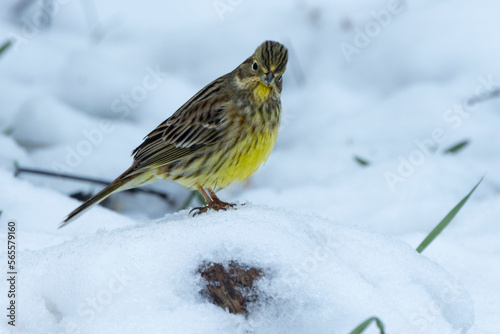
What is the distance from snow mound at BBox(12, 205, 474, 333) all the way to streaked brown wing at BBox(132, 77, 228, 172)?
102cm

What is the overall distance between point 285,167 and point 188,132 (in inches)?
74.4

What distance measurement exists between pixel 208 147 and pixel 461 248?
1613 millimetres

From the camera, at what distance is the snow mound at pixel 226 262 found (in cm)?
274

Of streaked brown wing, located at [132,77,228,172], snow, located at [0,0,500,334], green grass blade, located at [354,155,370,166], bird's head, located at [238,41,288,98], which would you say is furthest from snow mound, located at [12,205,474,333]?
green grass blade, located at [354,155,370,166]

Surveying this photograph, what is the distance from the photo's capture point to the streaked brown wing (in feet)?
14.0

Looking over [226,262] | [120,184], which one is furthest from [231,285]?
[120,184]

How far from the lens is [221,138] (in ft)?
13.7

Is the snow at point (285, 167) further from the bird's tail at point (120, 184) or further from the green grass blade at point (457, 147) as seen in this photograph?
the bird's tail at point (120, 184)

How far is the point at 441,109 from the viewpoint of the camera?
6.45 metres

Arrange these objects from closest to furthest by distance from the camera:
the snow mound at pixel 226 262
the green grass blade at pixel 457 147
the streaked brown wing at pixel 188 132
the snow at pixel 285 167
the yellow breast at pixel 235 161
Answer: the snow mound at pixel 226 262
the snow at pixel 285 167
the yellow breast at pixel 235 161
the streaked brown wing at pixel 188 132
the green grass blade at pixel 457 147

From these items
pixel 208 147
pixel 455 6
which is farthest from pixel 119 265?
pixel 455 6

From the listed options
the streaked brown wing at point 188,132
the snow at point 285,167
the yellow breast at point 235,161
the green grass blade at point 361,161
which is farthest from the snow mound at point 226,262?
the green grass blade at point 361,161

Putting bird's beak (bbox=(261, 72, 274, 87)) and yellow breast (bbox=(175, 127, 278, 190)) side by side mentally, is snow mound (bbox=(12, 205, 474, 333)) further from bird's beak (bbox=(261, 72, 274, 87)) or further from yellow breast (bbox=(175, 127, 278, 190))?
bird's beak (bbox=(261, 72, 274, 87))

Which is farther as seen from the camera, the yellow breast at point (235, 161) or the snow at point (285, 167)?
the yellow breast at point (235, 161)
